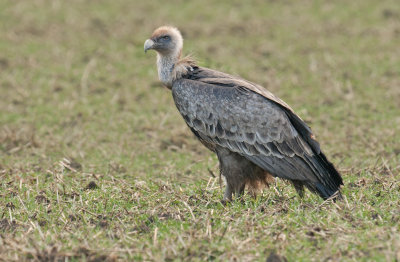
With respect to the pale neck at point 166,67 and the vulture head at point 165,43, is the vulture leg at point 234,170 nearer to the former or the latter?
the pale neck at point 166,67

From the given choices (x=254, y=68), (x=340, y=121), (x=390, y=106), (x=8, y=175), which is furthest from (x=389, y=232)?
(x=254, y=68)

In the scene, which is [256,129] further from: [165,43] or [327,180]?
[165,43]

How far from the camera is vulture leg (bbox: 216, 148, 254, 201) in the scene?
23.1 ft

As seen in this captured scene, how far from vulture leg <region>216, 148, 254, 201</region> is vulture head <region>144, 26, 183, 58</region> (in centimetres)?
138

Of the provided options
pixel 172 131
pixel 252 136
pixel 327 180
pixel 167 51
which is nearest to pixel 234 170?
pixel 252 136

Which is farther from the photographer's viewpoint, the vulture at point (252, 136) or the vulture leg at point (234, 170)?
the vulture leg at point (234, 170)

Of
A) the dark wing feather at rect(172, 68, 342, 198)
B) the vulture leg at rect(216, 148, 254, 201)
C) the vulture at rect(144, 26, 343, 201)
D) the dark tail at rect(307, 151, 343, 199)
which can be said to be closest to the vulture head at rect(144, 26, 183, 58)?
the vulture at rect(144, 26, 343, 201)

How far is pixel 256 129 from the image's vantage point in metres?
7.04

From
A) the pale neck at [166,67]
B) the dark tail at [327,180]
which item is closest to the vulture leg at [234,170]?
the dark tail at [327,180]

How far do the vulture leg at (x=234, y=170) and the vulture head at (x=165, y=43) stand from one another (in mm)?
1375

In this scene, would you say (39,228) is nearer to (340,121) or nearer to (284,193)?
(284,193)

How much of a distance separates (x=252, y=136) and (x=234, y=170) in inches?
15.9

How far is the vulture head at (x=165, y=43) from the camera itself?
26.1ft

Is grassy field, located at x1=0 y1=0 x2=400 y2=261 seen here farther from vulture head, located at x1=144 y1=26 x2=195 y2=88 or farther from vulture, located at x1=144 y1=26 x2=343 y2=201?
vulture head, located at x1=144 y1=26 x2=195 y2=88
